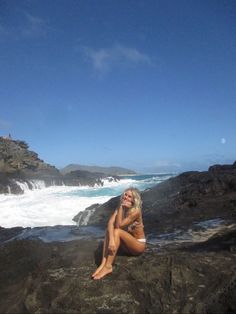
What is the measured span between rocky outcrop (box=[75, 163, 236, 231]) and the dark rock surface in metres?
3.33

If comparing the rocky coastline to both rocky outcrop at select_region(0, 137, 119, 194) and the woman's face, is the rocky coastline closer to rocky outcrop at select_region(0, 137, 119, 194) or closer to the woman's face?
the woman's face

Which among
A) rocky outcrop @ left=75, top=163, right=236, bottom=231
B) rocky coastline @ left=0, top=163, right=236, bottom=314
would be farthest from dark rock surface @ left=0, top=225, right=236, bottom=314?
rocky outcrop @ left=75, top=163, right=236, bottom=231

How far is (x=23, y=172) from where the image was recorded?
44.0 m

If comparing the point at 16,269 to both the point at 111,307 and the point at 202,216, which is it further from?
the point at 202,216

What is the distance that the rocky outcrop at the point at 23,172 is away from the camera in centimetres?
3659

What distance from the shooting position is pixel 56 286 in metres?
4.32

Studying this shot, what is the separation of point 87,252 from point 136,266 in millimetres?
1080

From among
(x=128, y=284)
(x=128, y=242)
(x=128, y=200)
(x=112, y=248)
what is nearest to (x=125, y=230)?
(x=128, y=242)

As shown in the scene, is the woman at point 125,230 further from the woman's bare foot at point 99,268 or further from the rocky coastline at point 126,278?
the rocky coastline at point 126,278

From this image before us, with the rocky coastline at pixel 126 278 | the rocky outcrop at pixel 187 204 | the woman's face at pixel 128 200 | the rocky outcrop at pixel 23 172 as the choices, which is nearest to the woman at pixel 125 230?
the woman's face at pixel 128 200

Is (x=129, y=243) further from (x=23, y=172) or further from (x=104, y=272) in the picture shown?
(x=23, y=172)

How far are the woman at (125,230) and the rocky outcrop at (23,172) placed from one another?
30.3m

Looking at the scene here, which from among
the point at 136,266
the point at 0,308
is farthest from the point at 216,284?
the point at 0,308

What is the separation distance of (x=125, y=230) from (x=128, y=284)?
1.12 metres
